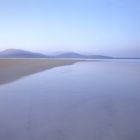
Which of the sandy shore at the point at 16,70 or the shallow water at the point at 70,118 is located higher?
the shallow water at the point at 70,118

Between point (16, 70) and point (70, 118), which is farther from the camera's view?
point (16, 70)

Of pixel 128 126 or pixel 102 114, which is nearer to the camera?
pixel 128 126

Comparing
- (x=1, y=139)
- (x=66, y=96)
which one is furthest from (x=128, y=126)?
(x=66, y=96)

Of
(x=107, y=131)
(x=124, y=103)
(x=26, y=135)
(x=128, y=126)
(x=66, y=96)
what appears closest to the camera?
(x=26, y=135)

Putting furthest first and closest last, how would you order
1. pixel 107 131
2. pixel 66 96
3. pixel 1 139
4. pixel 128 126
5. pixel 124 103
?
pixel 66 96
pixel 124 103
pixel 128 126
pixel 107 131
pixel 1 139

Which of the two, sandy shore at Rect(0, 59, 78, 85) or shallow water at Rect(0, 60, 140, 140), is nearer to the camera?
shallow water at Rect(0, 60, 140, 140)

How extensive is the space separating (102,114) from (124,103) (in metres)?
1.67

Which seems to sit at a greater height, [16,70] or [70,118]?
[70,118]

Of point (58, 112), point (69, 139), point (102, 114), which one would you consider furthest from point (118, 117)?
point (69, 139)

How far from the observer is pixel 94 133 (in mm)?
4379

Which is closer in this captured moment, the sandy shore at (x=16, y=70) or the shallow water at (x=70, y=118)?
the shallow water at (x=70, y=118)

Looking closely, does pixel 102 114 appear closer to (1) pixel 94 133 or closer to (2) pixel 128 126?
(2) pixel 128 126

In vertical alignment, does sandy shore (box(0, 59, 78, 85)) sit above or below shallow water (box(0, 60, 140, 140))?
below

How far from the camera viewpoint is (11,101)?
737cm
